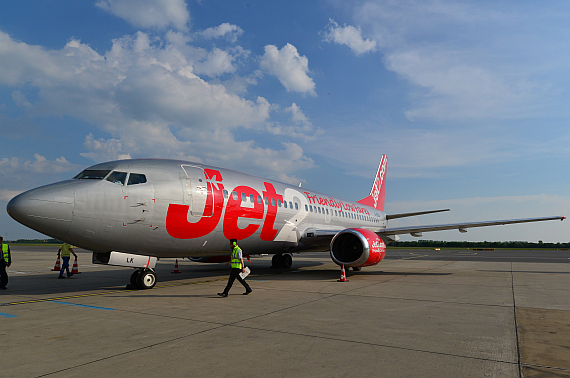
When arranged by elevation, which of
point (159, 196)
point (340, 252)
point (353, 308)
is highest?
point (159, 196)

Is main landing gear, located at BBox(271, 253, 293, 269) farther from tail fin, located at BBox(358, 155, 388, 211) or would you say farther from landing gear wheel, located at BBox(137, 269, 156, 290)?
tail fin, located at BBox(358, 155, 388, 211)

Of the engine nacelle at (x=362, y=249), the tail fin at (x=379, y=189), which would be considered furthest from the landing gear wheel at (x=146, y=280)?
the tail fin at (x=379, y=189)

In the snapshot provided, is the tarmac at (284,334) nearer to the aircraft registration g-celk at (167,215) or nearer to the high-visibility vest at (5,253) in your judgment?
the aircraft registration g-celk at (167,215)

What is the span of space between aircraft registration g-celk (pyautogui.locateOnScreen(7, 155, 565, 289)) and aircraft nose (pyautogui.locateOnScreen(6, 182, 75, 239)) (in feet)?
0.06

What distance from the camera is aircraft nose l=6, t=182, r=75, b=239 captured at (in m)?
7.42

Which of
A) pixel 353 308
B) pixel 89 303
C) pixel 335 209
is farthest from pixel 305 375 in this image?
pixel 335 209

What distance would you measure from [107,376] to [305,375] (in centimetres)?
213

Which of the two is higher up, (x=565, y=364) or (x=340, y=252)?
(x=340, y=252)

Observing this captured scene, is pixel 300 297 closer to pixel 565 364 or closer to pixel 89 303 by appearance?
pixel 89 303

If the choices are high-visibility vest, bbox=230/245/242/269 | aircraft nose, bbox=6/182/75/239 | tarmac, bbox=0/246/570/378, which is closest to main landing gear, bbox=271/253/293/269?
tarmac, bbox=0/246/570/378

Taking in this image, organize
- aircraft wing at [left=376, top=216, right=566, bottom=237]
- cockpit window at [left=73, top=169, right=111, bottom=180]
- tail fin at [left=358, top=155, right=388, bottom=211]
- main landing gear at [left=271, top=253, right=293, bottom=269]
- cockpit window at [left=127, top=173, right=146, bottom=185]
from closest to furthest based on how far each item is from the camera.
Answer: cockpit window at [left=73, top=169, right=111, bottom=180], cockpit window at [left=127, top=173, right=146, bottom=185], aircraft wing at [left=376, top=216, right=566, bottom=237], main landing gear at [left=271, top=253, right=293, bottom=269], tail fin at [left=358, top=155, right=388, bottom=211]

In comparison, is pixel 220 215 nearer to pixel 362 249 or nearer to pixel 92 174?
pixel 92 174

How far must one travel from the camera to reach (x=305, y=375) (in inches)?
148

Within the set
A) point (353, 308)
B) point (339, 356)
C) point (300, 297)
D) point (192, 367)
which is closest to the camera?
point (192, 367)
